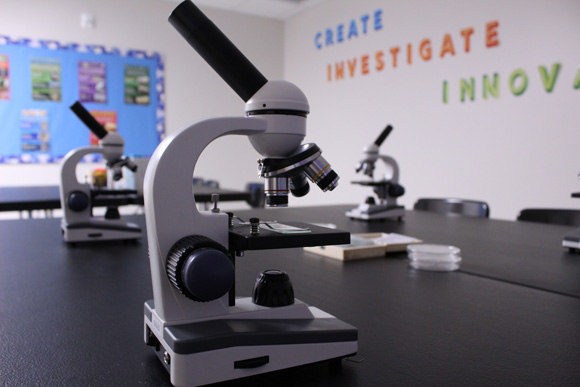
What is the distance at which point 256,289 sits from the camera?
0.63m

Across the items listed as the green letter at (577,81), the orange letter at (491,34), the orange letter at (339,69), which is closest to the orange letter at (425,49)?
the orange letter at (491,34)

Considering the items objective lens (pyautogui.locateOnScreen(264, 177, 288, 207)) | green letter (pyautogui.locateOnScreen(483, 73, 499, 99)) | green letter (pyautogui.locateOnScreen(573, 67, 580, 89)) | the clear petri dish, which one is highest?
green letter (pyautogui.locateOnScreen(483, 73, 499, 99))

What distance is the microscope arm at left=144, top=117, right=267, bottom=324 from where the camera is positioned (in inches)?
22.3

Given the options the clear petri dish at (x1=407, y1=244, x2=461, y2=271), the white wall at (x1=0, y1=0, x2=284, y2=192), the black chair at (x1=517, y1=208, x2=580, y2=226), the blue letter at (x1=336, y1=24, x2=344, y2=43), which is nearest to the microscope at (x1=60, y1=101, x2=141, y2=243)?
the clear petri dish at (x1=407, y1=244, x2=461, y2=271)

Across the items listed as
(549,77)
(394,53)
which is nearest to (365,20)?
(394,53)

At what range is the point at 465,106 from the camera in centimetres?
353

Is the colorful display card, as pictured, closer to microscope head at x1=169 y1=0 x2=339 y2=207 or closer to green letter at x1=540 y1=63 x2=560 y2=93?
green letter at x1=540 y1=63 x2=560 y2=93

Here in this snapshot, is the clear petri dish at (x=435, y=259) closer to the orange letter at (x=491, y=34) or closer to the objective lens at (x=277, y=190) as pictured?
the objective lens at (x=277, y=190)

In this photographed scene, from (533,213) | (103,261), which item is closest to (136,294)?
(103,261)

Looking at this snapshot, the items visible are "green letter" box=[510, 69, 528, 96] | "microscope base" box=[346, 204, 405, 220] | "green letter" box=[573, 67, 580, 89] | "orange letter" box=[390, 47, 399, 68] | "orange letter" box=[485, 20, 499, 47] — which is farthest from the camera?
"orange letter" box=[390, 47, 399, 68]

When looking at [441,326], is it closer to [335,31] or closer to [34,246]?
[34,246]

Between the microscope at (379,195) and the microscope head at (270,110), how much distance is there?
131 centimetres

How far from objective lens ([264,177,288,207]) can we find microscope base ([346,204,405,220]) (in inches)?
51.4

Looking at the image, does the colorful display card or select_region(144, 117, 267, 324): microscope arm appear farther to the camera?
the colorful display card
